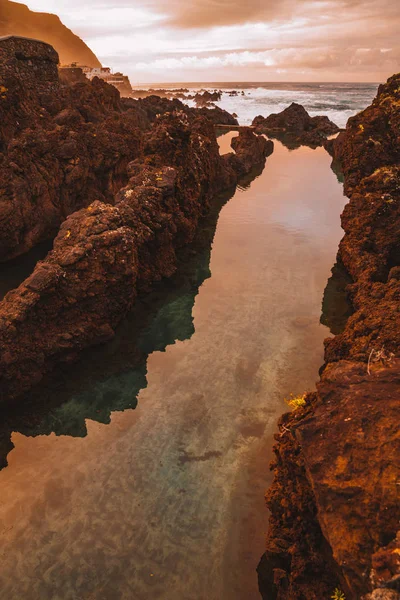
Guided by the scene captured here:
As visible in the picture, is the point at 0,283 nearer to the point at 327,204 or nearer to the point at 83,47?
the point at 327,204

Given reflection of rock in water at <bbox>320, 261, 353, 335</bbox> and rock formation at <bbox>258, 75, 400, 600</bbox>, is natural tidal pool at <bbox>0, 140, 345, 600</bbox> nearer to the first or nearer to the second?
reflection of rock in water at <bbox>320, 261, 353, 335</bbox>

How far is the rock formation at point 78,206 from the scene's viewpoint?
965cm

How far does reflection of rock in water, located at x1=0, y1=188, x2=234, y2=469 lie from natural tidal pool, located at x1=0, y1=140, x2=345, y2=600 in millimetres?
38

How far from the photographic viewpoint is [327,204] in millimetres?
23078

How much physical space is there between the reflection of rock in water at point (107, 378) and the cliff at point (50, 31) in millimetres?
199982

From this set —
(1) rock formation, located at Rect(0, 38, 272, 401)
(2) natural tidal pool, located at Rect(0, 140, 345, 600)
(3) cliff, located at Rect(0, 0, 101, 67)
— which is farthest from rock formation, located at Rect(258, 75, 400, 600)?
(3) cliff, located at Rect(0, 0, 101, 67)

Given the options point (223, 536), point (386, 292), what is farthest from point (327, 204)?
point (223, 536)

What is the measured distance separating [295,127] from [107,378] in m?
55.7

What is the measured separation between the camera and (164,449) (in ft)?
25.7

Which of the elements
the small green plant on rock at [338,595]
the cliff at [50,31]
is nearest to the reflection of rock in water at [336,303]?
the small green plant on rock at [338,595]

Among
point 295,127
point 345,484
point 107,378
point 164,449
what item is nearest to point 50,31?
point 295,127

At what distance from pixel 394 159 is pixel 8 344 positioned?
15574 mm

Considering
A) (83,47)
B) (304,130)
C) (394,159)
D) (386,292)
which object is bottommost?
(386,292)

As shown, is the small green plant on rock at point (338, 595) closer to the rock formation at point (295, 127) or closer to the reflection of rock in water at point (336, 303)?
the reflection of rock in water at point (336, 303)
